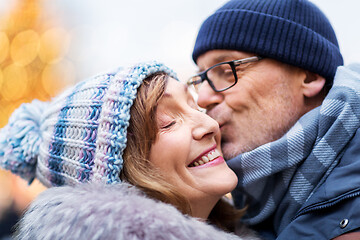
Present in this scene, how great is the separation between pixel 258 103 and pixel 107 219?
1284 millimetres

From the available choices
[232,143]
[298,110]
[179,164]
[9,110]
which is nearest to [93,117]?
[179,164]

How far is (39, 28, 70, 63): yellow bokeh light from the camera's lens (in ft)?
20.4

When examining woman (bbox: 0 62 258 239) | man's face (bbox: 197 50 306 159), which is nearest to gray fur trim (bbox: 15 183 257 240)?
woman (bbox: 0 62 258 239)

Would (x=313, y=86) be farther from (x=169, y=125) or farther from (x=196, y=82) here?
(x=169, y=125)

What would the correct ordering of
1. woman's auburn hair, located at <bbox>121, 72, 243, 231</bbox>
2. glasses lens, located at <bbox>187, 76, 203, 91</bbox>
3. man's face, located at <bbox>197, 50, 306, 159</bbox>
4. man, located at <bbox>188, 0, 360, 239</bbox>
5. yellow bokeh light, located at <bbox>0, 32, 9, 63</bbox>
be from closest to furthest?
woman's auburn hair, located at <bbox>121, 72, 243, 231</bbox> → man, located at <bbox>188, 0, 360, 239</bbox> → man's face, located at <bbox>197, 50, 306, 159</bbox> → glasses lens, located at <bbox>187, 76, 203, 91</bbox> → yellow bokeh light, located at <bbox>0, 32, 9, 63</bbox>

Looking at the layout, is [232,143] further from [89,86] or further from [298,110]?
[89,86]

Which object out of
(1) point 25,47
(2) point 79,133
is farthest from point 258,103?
(1) point 25,47

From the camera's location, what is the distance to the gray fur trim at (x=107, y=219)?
101 cm

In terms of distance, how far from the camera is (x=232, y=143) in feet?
6.45

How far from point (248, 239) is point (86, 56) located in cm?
631

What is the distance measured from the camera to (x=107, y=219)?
1036mm

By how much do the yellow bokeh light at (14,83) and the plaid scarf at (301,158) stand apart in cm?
546

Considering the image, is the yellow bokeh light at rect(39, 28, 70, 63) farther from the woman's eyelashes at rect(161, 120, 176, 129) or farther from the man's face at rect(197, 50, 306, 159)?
the woman's eyelashes at rect(161, 120, 176, 129)

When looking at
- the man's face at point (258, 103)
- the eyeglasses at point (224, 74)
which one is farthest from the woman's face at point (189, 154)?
the eyeglasses at point (224, 74)
